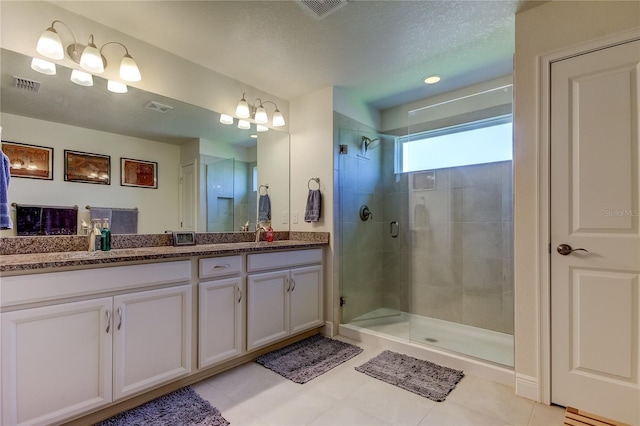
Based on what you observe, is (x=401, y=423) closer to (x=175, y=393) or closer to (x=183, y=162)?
(x=175, y=393)

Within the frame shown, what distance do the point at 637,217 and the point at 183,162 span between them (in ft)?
9.49

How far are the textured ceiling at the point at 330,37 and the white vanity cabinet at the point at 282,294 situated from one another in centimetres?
157

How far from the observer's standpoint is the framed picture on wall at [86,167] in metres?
1.98

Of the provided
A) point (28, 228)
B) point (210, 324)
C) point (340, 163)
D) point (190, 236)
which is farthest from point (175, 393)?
point (340, 163)

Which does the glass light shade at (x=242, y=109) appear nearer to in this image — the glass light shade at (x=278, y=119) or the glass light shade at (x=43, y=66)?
the glass light shade at (x=278, y=119)

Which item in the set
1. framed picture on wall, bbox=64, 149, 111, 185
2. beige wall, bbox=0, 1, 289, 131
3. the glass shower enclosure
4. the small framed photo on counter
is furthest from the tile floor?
beige wall, bbox=0, 1, 289, 131

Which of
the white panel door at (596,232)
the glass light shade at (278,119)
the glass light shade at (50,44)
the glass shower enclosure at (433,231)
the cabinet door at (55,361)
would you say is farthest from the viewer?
the glass light shade at (278,119)

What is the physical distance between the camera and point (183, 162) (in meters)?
2.48

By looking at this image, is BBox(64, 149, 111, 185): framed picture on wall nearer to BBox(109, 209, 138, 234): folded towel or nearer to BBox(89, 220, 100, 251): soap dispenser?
BBox(109, 209, 138, 234): folded towel

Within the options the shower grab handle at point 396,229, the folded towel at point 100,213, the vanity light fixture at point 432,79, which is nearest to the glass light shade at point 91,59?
the folded towel at point 100,213

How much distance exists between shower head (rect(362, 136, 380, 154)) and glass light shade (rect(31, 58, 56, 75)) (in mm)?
2578

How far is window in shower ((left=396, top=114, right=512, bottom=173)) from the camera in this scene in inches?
108

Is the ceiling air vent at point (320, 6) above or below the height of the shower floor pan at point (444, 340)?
above

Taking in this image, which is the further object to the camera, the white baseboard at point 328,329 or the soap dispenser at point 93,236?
the white baseboard at point 328,329
